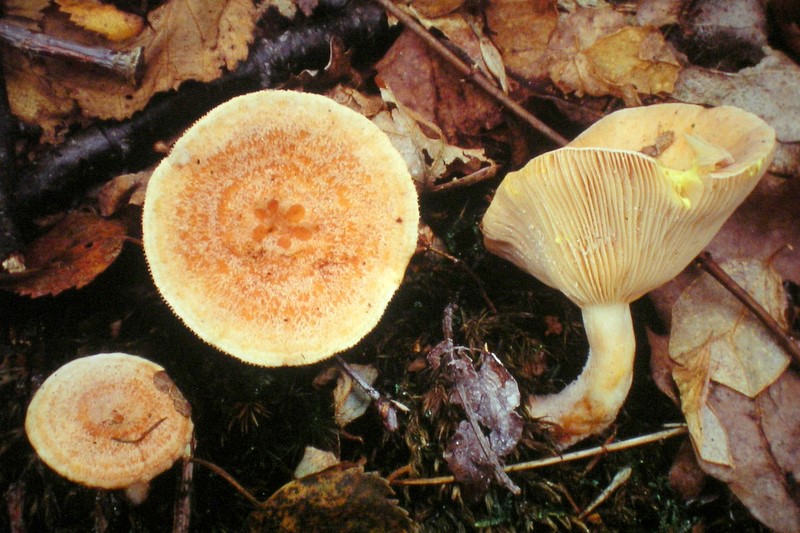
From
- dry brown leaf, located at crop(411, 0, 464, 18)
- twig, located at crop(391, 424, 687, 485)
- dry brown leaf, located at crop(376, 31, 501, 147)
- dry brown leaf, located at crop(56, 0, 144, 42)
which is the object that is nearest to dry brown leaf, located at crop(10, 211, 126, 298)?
dry brown leaf, located at crop(56, 0, 144, 42)

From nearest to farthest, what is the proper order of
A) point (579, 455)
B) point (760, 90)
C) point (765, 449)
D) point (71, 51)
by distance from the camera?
point (765, 449) < point (579, 455) < point (71, 51) < point (760, 90)

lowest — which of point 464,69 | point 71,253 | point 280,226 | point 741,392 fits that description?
point 741,392

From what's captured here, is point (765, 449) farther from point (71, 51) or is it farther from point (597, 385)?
point (71, 51)

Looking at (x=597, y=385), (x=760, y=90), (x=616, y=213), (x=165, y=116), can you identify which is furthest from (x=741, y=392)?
(x=165, y=116)

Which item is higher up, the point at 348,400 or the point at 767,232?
the point at 767,232

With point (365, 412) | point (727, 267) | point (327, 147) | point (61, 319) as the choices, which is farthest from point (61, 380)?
point (727, 267)

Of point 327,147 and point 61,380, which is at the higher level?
point 327,147

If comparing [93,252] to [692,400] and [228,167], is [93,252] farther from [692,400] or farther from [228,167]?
[692,400]

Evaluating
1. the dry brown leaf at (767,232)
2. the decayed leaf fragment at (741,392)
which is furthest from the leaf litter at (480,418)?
the dry brown leaf at (767,232)
